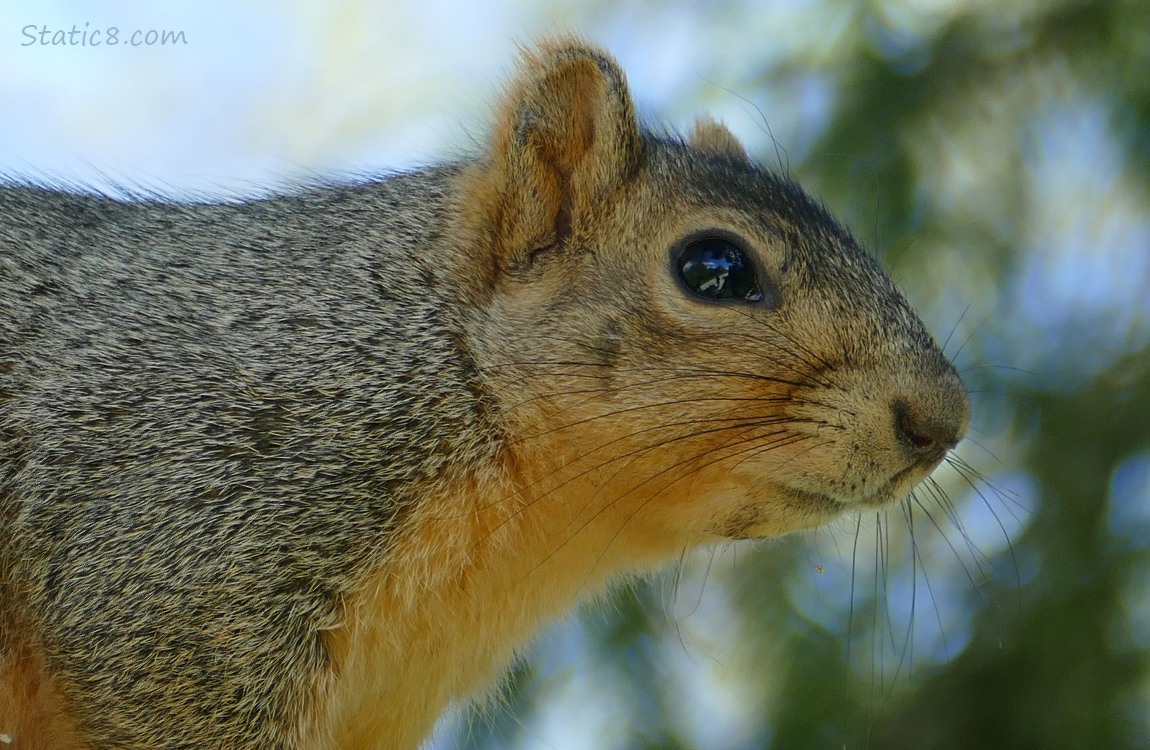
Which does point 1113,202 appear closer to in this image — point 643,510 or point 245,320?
point 643,510

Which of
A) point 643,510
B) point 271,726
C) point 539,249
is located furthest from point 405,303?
point 271,726

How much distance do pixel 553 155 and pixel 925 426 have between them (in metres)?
1.02

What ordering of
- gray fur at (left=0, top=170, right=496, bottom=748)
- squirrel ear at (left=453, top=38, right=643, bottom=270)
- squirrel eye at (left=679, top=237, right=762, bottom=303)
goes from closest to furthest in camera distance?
gray fur at (left=0, top=170, right=496, bottom=748) → squirrel eye at (left=679, top=237, right=762, bottom=303) → squirrel ear at (left=453, top=38, right=643, bottom=270)

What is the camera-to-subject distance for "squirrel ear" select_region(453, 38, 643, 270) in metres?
2.73

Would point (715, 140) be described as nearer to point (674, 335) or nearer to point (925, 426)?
point (674, 335)

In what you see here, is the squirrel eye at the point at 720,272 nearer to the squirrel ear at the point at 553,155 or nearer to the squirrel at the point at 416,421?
the squirrel at the point at 416,421

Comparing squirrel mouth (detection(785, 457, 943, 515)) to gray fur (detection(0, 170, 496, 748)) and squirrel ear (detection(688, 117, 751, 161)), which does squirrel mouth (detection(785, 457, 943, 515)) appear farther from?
squirrel ear (detection(688, 117, 751, 161))

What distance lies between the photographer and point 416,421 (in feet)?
8.20

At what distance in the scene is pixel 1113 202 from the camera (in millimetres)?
3254

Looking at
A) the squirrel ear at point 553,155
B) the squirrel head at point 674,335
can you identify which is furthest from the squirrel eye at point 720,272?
the squirrel ear at point 553,155

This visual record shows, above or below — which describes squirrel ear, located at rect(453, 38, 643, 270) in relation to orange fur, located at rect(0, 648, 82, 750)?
above

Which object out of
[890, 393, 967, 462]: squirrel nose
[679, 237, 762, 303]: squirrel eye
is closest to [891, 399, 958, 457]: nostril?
[890, 393, 967, 462]: squirrel nose

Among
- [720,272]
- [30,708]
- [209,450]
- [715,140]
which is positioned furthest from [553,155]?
[30,708]

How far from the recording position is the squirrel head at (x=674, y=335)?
94.6 inches
